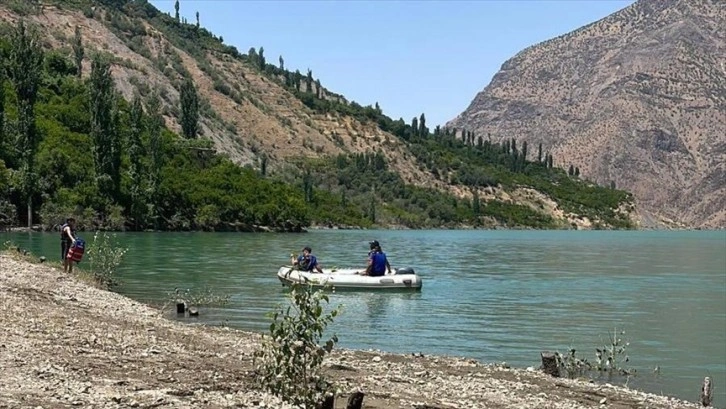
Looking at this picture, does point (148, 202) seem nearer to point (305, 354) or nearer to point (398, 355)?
point (398, 355)

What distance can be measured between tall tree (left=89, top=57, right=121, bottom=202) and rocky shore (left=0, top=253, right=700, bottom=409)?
7286cm

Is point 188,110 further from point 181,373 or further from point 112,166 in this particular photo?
point 181,373

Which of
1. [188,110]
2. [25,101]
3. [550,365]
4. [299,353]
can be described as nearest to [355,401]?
[299,353]

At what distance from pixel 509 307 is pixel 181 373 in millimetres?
22705

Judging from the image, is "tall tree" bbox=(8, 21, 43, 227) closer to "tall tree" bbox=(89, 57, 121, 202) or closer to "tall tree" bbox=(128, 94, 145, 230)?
"tall tree" bbox=(89, 57, 121, 202)

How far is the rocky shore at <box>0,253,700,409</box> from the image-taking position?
11148 mm

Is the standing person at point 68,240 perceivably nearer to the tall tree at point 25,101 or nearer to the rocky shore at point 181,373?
the rocky shore at point 181,373

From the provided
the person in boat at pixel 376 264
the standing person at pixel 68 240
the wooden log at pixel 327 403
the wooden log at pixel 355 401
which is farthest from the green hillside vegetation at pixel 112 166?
the wooden log at pixel 355 401

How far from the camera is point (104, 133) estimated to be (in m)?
92.0

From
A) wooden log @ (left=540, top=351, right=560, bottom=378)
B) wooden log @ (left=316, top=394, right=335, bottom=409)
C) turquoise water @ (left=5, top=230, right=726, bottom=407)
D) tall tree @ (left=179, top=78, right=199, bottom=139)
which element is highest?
tall tree @ (left=179, top=78, right=199, bottom=139)

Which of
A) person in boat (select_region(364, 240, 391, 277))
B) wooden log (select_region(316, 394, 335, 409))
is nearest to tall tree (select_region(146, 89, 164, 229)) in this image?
person in boat (select_region(364, 240, 391, 277))

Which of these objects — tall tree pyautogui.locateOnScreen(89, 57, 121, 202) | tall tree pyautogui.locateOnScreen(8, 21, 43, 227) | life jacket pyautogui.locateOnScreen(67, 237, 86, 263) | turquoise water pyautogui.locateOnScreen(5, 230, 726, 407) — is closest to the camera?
turquoise water pyautogui.locateOnScreen(5, 230, 726, 407)

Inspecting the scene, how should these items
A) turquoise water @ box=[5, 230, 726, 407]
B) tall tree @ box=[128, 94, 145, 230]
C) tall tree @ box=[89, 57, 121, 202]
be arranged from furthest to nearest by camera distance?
tall tree @ box=[128, 94, 145, 230] < tall tree @ box=[89, 57, 121, 202] < turquoise water @ box=[5, 230, 726, 407]

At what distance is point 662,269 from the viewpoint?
61781mm
